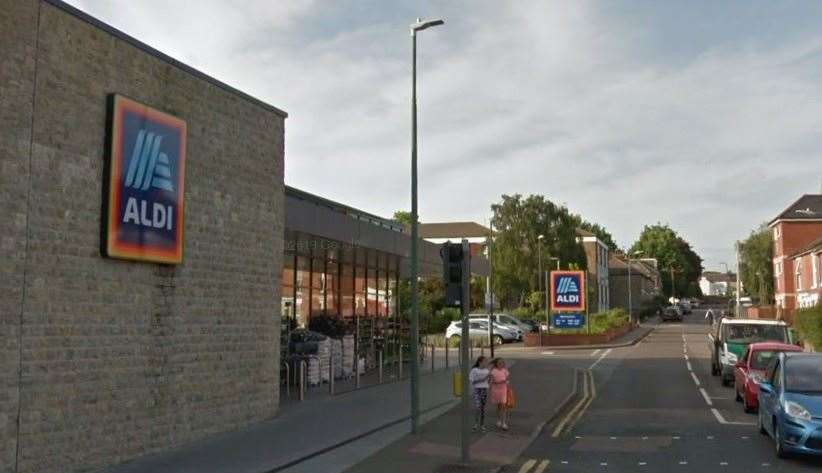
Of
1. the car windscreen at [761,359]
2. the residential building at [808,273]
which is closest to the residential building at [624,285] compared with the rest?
the residential building at [808,273]

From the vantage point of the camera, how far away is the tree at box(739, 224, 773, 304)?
88.0 m

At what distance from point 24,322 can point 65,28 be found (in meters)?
3.82

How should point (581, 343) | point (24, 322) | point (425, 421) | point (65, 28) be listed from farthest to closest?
point (581, 343)
point (425, 421)
point (65, 28)
point (24, 322)

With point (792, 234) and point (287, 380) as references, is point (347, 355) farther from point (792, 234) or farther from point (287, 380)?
point (792, 234)

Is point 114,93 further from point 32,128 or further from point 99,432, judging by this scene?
point 99,432

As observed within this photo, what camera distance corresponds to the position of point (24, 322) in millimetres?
10281

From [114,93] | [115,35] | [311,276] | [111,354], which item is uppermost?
[115,35]

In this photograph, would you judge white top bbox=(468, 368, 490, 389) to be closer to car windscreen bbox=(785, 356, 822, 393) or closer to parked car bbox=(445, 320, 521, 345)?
car windscreen bbox=(785, 356, 822, 393)

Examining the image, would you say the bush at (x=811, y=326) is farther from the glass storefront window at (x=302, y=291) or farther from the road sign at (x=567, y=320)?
the glass storefront window at (x=302, y=291)

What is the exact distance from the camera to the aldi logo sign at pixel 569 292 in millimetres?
46156

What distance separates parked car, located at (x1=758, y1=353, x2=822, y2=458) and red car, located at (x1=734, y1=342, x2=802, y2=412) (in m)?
3.56

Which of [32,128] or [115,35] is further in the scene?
[115,35]

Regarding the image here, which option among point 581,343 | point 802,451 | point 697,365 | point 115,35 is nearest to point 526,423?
point 802,451

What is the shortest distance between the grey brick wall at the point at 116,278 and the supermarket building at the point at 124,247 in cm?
3
